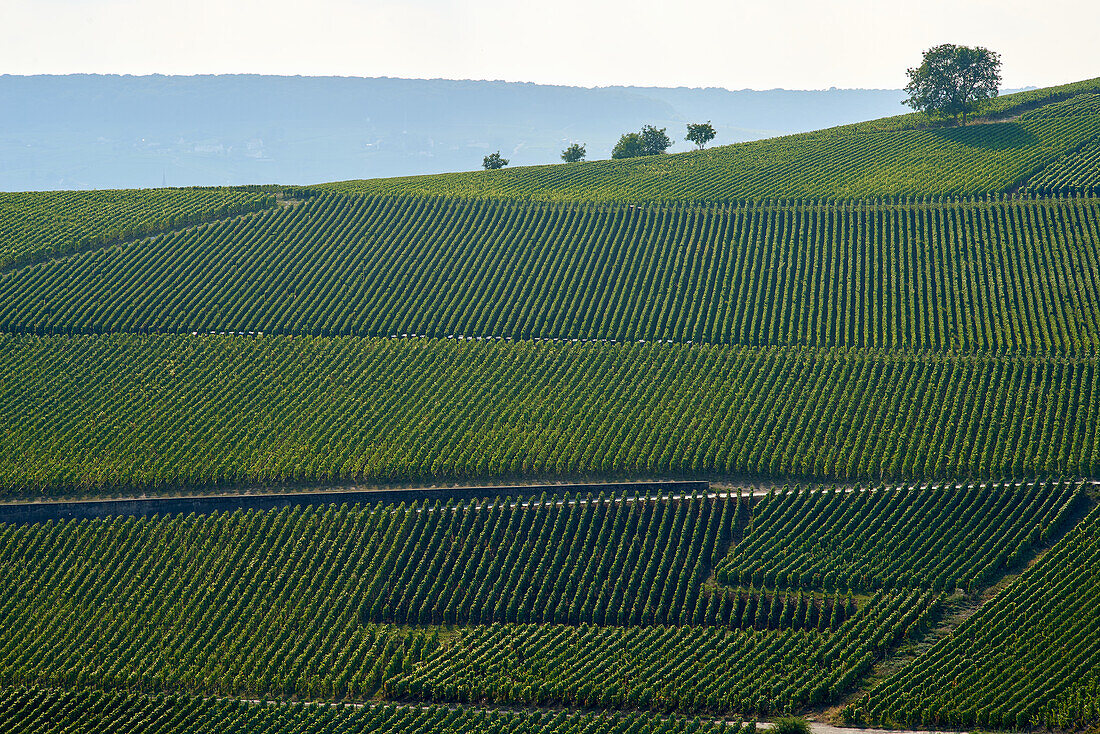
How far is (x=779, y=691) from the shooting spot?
36.4 meters

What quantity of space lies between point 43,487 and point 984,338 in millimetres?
50639

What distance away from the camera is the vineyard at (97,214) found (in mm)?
77875

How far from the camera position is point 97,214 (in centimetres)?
8331

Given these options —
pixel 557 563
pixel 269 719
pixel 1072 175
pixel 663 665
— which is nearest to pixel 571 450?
pixel 557 563

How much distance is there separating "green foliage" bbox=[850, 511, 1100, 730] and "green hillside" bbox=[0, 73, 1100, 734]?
0.13m

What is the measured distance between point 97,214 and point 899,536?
67.0m

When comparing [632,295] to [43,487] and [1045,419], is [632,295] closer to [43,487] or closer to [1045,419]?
[1045,419]

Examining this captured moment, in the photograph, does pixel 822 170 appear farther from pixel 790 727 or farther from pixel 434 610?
pixel 790 727

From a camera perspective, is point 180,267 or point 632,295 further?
point 180,267

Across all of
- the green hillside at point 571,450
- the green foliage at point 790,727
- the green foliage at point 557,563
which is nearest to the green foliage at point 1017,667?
the green hillside at point 571,450

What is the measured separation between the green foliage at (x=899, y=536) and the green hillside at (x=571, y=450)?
158 millimetres

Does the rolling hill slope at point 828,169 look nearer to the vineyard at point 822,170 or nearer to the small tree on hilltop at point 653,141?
the vineyard at point 822,170

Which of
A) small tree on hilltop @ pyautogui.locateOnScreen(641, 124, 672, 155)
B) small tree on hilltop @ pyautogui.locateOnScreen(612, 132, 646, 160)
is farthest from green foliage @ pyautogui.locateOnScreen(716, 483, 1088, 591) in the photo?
small tree on hilltop @ pyautogui.locateOnScreen(641, 124, 672, 155)

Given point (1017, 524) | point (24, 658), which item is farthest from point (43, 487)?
point (1017, 524)
